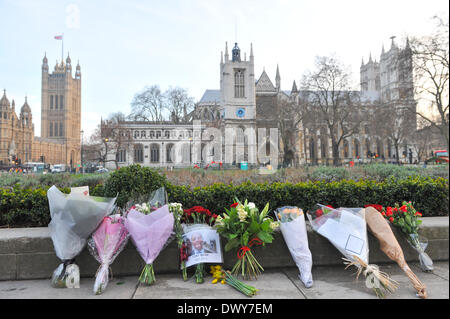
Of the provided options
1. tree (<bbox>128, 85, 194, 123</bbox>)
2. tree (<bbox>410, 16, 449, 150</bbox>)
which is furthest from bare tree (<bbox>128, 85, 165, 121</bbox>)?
tree (<bbox>410, 16, 449, 150</bbox>)

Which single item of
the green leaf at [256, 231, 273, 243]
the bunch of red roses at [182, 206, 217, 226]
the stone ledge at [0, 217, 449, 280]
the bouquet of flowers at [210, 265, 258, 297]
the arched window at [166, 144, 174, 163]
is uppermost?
the arched window at [166, 144, 174, 163]

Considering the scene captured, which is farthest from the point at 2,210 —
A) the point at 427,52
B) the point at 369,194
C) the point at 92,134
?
the point at 92,134

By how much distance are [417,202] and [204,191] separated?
4.02 m

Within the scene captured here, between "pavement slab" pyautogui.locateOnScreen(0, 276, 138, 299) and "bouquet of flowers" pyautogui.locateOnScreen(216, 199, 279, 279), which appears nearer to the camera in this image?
"pavement slab" pyautogui.locateOnScreen(0, 276, 138, 299)

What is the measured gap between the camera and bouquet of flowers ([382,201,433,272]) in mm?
3688

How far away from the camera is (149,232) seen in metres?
3.36

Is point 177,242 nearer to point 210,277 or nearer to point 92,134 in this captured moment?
point 210,277

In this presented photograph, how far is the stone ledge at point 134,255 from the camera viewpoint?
3.62m

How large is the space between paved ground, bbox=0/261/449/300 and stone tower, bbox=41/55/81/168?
286 ft

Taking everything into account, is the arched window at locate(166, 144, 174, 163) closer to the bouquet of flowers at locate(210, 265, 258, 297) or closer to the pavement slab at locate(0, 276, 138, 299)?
the pavement slab at locate(0, 276, 138, 299)

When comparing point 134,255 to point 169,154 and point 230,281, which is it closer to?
point 230,281

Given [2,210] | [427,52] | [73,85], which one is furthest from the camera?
[73,85]

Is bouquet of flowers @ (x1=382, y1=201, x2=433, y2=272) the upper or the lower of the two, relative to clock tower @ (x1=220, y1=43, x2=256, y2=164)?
lower

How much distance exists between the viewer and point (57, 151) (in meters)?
80.8
